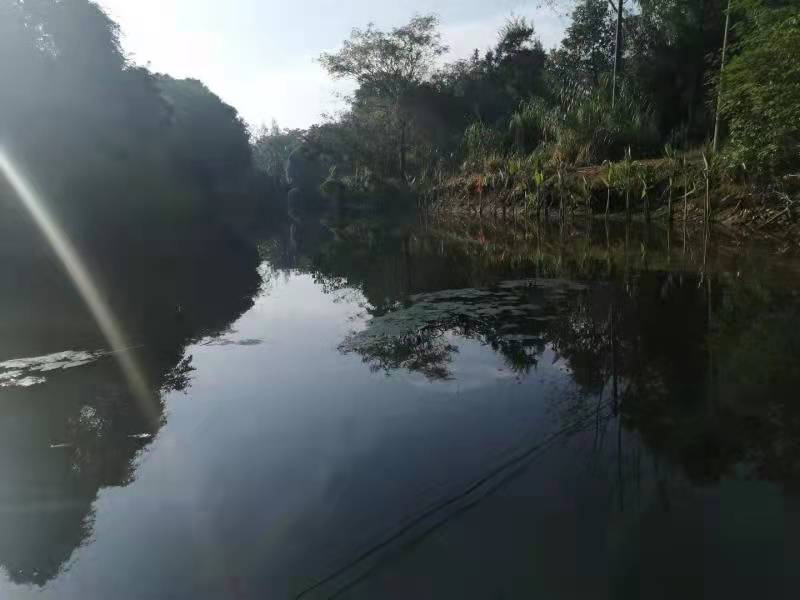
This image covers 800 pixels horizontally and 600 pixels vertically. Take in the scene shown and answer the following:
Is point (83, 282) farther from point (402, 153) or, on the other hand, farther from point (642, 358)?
point (402, 153)

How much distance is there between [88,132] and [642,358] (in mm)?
23826

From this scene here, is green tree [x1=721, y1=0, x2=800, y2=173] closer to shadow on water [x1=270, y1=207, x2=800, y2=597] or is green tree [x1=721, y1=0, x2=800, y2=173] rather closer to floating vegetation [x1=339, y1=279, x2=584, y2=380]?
shadow on water [x1=270, y1=207, x2=800, y2=597]

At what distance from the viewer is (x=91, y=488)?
3078 millimetres

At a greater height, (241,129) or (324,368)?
(241,129)

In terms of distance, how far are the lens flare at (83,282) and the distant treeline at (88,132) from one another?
41 cm

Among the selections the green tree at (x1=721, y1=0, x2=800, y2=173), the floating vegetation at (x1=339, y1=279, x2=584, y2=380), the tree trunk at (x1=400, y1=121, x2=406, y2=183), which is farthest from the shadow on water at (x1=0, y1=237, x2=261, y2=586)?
the tree trunk at (x1=400, y1=121, x2=406, y2=183)

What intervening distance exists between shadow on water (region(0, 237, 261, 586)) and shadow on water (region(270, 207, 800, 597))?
147 cm

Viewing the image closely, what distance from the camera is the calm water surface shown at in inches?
85.0

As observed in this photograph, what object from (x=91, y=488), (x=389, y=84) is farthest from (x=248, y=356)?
(x=389, y=84)

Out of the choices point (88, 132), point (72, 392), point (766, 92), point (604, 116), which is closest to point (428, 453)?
point (72, 392)

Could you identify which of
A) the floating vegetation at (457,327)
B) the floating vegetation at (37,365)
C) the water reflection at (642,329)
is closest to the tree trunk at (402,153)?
the water reflection at (642,329)

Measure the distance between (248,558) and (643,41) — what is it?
23.9 metres

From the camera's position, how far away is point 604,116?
1627 cm

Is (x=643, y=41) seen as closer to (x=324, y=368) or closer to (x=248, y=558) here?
(x=324, y=368)
